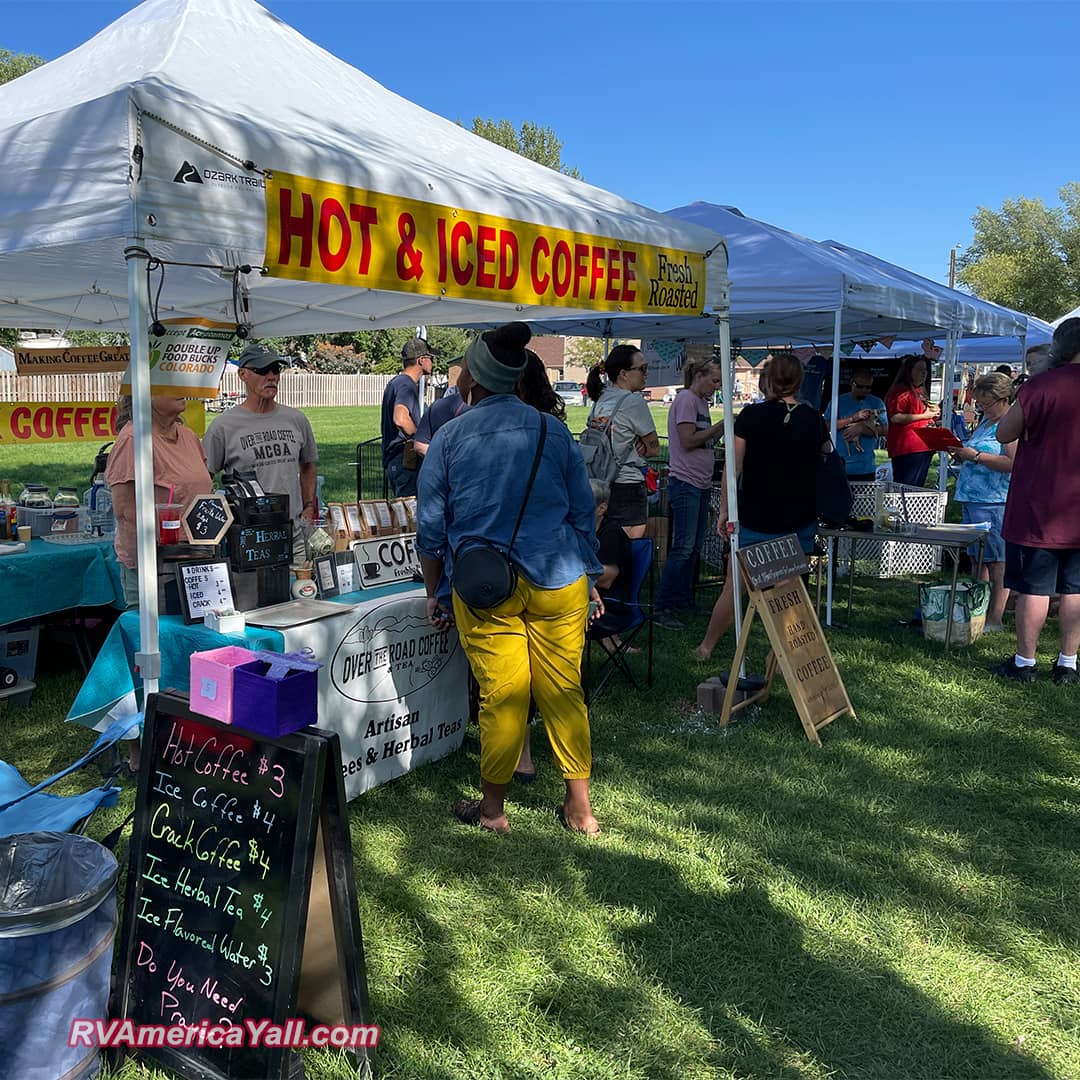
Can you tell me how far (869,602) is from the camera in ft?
24.5

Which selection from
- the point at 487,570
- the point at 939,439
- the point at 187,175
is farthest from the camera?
the point at 939,439

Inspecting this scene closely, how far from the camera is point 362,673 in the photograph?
3746 millimetres

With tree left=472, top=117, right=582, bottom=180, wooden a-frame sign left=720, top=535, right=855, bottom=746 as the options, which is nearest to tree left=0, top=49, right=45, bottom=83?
tree left=472, top=117, right=582, bottom=180

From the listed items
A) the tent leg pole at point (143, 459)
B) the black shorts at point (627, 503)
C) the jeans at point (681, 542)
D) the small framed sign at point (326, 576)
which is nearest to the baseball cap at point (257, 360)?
the small framed sign at point (326, 576)

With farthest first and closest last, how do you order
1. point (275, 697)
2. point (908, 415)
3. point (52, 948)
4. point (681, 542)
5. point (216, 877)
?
point (908, 415)
point (681, 542)
point (216, 877)
point (275, 697)
point (52, 948)

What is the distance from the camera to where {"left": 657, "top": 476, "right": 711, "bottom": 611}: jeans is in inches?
264

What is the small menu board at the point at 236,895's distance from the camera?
2133 millimetres

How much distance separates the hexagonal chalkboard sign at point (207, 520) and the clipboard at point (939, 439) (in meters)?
4.60

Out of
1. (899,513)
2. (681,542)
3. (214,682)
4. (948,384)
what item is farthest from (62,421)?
(948,384)

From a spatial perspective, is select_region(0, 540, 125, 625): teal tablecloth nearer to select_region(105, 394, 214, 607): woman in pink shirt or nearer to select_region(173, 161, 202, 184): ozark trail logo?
select_region(105, 394, 214, 607): woman in pink shirt

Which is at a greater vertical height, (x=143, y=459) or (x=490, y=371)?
(x=490, y=371)

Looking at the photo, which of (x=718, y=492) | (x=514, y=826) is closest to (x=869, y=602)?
(x=718, y=492)

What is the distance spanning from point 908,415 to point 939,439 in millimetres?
1565

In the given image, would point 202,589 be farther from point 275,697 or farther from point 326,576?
point 275,697
